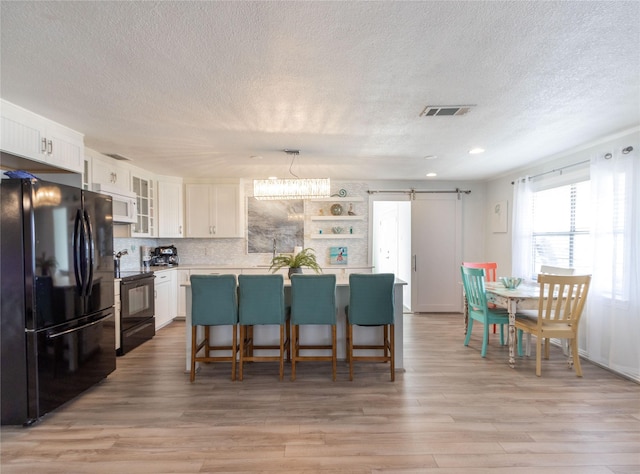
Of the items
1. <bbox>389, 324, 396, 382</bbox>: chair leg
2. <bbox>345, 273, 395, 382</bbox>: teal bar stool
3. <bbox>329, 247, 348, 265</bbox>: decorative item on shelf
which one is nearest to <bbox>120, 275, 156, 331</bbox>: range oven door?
<bbox>345, 273, 395, 382</bbox>: teal bar stool

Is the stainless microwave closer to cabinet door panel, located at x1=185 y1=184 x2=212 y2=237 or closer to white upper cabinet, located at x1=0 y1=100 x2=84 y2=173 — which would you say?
white upper cabinet, located at x1=0 y1=100 x2=84 y2=173

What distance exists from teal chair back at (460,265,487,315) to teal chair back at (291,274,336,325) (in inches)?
71.4

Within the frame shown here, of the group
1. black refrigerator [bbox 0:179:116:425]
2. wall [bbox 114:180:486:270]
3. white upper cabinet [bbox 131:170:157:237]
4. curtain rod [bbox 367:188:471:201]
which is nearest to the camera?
black refrigerator [bbox 0:179:116:425]

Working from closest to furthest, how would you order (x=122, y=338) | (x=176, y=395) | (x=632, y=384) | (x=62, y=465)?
(x=62, y=465) < (x=176, y=395) < (x=632, y=384) < (x=122, y=338)

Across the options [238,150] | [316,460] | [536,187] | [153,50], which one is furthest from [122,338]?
[536,187]

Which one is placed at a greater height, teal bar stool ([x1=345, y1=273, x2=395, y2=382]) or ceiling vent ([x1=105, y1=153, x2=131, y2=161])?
ceiling vent ([x1=105, y1=153, x2=131, y2=161])

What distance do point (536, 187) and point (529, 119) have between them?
2.09 meters

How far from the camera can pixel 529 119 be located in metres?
2.93

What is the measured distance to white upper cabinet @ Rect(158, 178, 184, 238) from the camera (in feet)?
17.5

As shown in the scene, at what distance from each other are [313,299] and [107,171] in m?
3.10

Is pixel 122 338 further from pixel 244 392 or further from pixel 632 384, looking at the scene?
pixel 632 384

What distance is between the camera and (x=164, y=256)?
221 inches

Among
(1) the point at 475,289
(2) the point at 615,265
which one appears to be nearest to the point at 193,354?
(1) the point at 475,289

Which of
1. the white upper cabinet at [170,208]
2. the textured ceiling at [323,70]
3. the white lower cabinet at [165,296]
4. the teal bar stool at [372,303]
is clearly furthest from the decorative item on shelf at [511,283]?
the white upper cabinet at [170,208]
